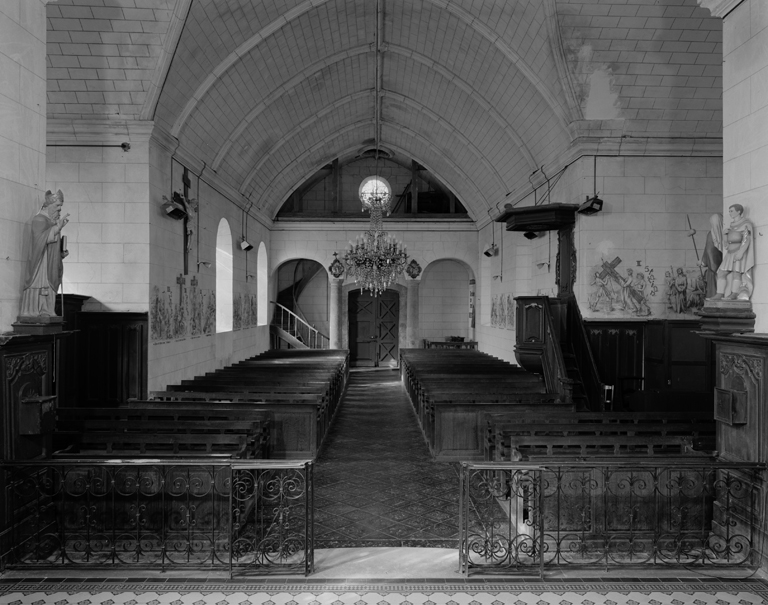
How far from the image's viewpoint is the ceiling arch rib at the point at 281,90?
12750mm

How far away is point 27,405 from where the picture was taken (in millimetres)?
5215

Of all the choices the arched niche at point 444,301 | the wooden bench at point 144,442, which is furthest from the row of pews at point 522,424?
the arched niche at point 444,301

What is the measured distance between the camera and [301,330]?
73.0 ft

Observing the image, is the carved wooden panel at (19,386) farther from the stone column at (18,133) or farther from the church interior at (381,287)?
the stone column at (18,133)

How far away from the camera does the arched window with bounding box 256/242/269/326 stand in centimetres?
1870

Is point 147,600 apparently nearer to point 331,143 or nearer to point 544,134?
point 544,134

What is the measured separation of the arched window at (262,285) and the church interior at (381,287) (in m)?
0.24

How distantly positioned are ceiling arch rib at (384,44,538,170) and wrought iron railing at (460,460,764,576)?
29.2 feet

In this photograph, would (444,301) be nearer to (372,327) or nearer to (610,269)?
(372,327)

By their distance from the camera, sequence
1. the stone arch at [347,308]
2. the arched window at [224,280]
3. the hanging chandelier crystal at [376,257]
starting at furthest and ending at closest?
the stone arch at [347,308]
the arched window at [224,280]
the hanging chandelier crystal at [376,257]

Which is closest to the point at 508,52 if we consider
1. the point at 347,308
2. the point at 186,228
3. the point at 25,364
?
the point at 186,228

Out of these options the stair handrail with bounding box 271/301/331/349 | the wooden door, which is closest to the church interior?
the stair handrail with bounding box 271/301/331/349

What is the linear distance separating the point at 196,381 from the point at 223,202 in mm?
5233

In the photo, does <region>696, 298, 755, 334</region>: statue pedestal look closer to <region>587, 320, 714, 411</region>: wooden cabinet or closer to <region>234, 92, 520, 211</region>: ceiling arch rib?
<region>587, 320, 714, 411</region>: wooden cabinet
